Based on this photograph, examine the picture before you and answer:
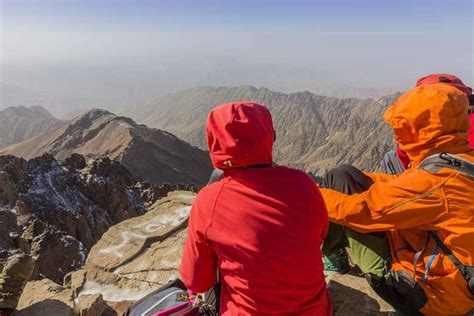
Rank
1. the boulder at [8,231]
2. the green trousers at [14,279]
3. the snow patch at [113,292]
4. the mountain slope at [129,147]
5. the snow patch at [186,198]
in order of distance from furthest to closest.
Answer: the mountain slope at [129,147] → the boulder at [8,231] → the snow patch at [186,198] → the snow patch at [113,292] → the green trousers at [14,279]

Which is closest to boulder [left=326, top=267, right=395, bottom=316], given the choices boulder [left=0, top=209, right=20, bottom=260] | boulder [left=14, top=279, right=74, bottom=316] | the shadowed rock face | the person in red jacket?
the person in red jacket

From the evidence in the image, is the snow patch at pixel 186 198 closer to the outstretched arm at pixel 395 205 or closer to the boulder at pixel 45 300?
the boulder at pixel 45 300

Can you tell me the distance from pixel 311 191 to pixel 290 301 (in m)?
0.98

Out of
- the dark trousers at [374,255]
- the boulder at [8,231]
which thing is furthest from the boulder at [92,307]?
the boulder at [8,231]

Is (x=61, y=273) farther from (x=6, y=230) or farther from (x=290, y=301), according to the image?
(x=290, y=301)

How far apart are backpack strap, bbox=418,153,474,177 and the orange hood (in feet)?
0.54

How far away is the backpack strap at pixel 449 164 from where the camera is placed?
3725 mm

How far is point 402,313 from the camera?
15.9ft

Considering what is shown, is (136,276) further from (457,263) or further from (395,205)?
(457,263)

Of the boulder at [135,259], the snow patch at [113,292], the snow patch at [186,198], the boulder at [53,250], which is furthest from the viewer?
the boulder at [53,250]

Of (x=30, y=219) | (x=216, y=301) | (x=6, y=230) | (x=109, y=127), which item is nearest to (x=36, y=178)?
(x=30, y=219)

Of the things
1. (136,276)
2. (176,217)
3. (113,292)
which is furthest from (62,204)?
(113,292)

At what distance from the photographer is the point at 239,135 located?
3352 mm

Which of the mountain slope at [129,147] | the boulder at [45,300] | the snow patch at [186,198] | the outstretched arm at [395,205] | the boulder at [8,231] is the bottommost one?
the mountain slope at [129,147]
